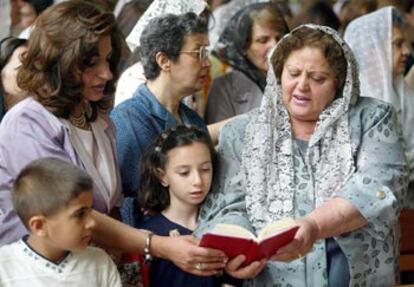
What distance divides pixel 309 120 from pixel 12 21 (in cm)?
274

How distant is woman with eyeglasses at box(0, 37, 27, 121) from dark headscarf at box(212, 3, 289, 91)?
3.73 feet

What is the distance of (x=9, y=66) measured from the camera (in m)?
4.59

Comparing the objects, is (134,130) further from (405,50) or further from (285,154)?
(405,50)

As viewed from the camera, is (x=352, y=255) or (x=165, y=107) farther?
(x=165, y=107)

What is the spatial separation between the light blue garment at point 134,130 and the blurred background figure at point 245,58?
3.61ft

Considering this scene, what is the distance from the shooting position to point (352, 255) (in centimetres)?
345

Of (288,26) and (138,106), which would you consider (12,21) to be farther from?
(138,106)

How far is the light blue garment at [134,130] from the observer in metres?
3.72

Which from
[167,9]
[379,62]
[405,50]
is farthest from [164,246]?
[405,50]

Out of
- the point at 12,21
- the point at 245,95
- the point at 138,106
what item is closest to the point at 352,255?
the point at 138,106

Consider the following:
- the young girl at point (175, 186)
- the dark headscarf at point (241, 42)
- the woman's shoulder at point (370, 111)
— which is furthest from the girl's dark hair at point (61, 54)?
the dark headscarf at point (241, 42)

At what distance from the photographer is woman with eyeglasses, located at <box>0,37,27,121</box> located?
14.7 feet

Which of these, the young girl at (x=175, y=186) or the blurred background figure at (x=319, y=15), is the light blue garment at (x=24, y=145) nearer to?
the young girl at (x=175, y=186)

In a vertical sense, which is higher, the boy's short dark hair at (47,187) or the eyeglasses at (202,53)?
the eyeglasses at (202,53)
